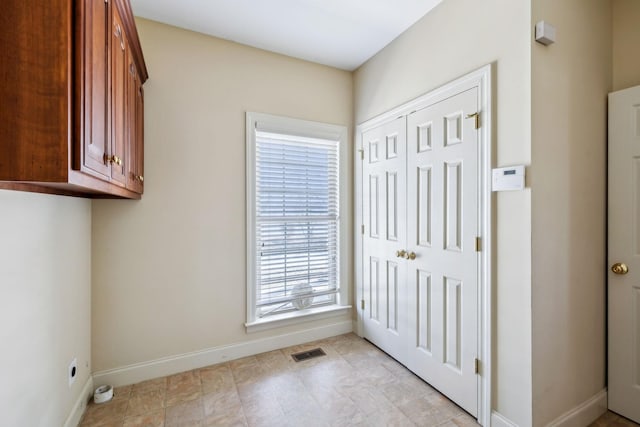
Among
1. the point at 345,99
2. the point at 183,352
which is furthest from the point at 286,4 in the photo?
the point at 183,352

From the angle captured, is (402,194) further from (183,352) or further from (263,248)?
(183,352)

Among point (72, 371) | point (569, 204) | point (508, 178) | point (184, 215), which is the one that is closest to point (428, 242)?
point (508, 178)

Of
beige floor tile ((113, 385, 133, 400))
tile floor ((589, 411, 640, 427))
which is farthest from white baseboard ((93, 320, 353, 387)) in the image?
tile floor ((589, 411, 640, 427))

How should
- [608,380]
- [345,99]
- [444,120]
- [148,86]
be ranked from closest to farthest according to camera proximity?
[608,380] < [444,120] < [148,86] < [345,99]

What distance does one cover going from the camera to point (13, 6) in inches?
33.9

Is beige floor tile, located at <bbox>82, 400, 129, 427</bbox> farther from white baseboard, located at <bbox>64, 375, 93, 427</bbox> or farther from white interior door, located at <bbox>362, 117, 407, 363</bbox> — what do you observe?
white interior door, located at <bbox>362, 117, 407, 363</bbox>

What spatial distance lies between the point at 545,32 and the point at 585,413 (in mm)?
2265

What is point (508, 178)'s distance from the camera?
1641 mm

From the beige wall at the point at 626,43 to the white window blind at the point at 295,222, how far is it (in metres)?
2.14

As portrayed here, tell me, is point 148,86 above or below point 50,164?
above

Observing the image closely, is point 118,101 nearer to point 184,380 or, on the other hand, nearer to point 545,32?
point 184,380

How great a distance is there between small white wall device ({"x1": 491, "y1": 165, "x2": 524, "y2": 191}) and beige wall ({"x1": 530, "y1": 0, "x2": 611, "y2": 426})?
0.21 feet

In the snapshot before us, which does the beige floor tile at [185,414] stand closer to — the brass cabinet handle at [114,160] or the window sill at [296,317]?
the window sill at [296,317]

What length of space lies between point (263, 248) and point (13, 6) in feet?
7.06
